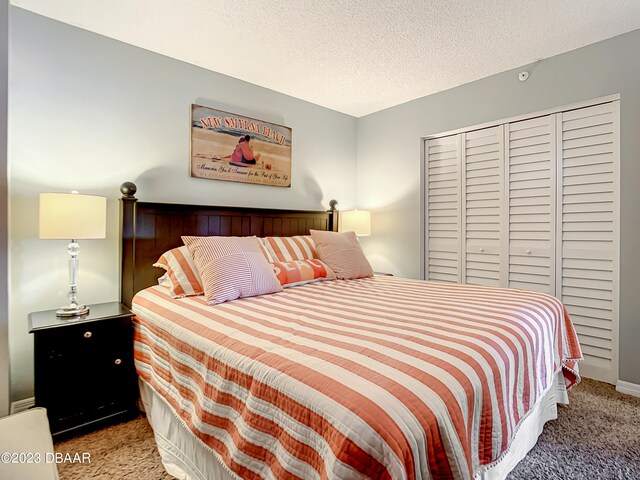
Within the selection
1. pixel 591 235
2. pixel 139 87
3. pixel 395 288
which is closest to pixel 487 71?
pixel 591 235

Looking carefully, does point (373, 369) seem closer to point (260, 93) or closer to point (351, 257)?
point (351, 257)

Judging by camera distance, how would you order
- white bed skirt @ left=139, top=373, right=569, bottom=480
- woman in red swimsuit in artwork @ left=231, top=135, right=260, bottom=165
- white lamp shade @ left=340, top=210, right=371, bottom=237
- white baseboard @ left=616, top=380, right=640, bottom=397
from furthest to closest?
white lamp shade @ left=340, top=210, right=371, bottom=237
woman in red swimsuit in artwork @ left=231, top=135, right=260, bottom=165
white baseboard @ left=616, top=380, right=640, bottom=397
white bed skirt @ left=139, top=373, right=569, bottom=480

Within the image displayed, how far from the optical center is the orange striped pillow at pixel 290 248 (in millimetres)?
2707

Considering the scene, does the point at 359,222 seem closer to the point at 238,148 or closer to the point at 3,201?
the point at 238,148

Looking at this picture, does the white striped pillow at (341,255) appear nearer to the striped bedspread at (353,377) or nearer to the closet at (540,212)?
the striped bedspread at (353,377)

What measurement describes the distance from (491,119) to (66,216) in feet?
10.7

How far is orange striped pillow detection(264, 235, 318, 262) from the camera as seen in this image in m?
2.71

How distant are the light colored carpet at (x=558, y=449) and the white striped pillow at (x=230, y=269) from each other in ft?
2.69

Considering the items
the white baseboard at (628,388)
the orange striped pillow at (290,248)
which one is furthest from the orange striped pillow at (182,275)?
the white baseboard at (628,388)

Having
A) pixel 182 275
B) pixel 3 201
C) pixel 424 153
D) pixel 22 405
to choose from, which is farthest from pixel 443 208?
pixel 22 405

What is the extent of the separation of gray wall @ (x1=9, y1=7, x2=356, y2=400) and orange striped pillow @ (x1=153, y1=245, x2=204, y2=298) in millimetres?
519

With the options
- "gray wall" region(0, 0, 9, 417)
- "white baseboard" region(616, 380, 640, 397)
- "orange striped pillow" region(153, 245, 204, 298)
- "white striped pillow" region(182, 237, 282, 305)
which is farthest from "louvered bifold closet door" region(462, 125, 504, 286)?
"gray wall" region(0, 0, 9, 417)

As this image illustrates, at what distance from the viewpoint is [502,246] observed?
9.95 feet

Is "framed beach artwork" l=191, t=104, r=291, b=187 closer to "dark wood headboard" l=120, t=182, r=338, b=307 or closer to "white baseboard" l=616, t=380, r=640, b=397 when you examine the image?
"dark wood headboard" l=120, t=182, r=338, b=307
